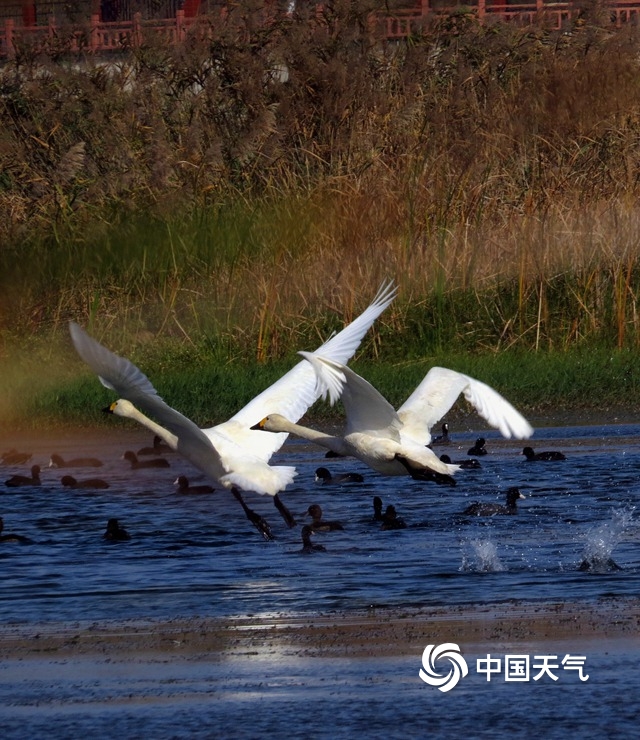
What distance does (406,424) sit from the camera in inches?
368

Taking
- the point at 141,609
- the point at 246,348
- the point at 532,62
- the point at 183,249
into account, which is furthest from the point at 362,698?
the point at 532,62

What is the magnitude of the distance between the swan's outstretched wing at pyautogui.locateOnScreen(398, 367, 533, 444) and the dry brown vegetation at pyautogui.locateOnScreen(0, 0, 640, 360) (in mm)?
5890

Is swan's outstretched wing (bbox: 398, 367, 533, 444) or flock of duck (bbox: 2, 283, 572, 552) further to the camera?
swan's outstretched wing (bbox: 398, 367, 533, 444)

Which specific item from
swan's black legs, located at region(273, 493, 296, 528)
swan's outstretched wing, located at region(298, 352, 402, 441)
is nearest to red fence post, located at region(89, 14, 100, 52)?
swan's black legs, located at region(273, 493, 296, 528)

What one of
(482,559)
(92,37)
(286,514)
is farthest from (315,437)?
(92,37)

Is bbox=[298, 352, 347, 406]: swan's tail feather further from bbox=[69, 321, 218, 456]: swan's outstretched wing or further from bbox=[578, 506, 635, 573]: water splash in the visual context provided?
bbox=[578, 506, 635, 573]: water splash

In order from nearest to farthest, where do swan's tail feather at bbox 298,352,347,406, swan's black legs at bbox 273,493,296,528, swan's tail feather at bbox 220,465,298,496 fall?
swan's tail feather at bbox 298,352,347,406 → swan's tail feather at bbox 220,465,298,496 → swan's black legs at bbox 273,493,296,528

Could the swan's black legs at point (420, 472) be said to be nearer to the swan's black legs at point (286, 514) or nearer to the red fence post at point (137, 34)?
Answer: the swan's black legs at point (286, 514)

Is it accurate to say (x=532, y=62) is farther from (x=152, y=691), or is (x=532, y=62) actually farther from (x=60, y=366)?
(x=152, y=691)

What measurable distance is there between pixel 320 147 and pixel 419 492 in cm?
712

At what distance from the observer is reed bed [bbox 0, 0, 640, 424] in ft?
52.1

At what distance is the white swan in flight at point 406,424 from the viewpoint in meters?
8.93

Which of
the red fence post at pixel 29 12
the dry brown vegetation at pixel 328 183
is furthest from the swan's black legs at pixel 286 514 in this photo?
the red fence post at pixel 29 12

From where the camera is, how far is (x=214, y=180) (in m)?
18.4
